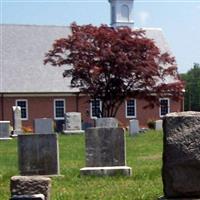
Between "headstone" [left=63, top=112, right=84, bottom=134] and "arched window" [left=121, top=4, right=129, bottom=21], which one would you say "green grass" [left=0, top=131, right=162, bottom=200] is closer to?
"headstone" [left=63, top=112, right=84, bottom=134]

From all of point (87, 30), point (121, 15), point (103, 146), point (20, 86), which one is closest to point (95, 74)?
point (87, 30)

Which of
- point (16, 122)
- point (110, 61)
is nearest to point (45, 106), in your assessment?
point (110, 61)

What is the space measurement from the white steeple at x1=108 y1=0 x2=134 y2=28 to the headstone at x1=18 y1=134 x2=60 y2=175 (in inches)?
1787

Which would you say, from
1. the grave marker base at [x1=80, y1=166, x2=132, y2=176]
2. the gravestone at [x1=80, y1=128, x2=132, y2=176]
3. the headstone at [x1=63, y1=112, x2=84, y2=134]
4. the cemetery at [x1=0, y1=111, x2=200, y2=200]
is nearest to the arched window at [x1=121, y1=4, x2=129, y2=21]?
the headstone at [x1=63, y1=112, x2=84, y2=134]

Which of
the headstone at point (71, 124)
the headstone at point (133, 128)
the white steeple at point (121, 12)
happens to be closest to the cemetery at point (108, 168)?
the headstone at point (133, 128)

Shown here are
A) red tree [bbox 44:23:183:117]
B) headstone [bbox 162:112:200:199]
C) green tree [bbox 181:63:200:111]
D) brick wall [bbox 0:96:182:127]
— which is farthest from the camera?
green tree [bbox 181:63:200:111]

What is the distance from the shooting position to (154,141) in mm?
28250

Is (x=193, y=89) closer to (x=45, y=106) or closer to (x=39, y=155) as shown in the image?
(x=45, y=106)

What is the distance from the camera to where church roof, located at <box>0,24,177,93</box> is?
159 ft

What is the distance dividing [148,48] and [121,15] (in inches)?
738

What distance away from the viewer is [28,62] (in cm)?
4984

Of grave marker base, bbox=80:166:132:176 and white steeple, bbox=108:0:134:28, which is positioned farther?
white steeple, bbox=108:0:134:28

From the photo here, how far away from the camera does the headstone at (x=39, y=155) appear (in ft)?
46.3

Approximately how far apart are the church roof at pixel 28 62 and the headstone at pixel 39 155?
110ft
